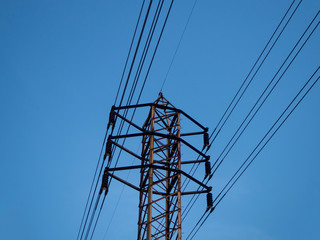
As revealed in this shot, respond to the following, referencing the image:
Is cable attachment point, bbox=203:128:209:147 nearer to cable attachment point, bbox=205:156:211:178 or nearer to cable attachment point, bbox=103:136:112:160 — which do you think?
cable attachment point, bbox=205:156:211:178

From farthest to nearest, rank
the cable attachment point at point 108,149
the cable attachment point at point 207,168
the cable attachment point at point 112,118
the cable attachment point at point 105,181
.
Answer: the cable attachment point at point 207,168, the cable attachment point at point 112,118, the cable attachment point at point 108,149, the cable attachment point at point 105,181

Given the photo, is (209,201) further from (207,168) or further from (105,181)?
(105,181)

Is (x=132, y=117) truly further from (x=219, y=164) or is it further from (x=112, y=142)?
(x=219, y=164)

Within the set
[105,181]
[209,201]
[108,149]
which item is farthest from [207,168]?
[105,181]

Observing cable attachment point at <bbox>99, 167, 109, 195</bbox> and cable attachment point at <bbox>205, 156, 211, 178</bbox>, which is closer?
cable attachment point at <bbox>99, 167, 109, 195</bbox>

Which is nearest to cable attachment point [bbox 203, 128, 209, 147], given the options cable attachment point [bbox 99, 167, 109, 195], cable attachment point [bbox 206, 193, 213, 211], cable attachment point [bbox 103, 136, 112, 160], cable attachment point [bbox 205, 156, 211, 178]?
cable attachment point [bbox 205, 156, 211, 178]

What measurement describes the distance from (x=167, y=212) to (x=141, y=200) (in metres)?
1.06

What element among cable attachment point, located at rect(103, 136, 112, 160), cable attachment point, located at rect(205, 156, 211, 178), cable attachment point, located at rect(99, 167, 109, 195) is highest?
cable attachment point, located at rect(205, 156, 211, 178)

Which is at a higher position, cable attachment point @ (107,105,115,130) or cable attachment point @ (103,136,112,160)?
cable attachment point @ (107,105,115,130)

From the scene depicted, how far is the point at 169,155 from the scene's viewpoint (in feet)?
56.1

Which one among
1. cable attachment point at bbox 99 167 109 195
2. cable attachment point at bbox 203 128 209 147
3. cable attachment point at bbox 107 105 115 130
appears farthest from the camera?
cable attachment point at bbox 203 128 209 147

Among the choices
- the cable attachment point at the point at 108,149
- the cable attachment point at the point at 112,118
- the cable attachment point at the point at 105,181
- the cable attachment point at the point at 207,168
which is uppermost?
the cable attachment point at the point at 112,118

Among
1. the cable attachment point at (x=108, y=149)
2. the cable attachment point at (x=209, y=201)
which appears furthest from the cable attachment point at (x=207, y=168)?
the cable attachment point at (x=108, y=149)

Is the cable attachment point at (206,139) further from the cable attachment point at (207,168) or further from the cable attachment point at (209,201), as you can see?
the cable attachment point at (209,201)
